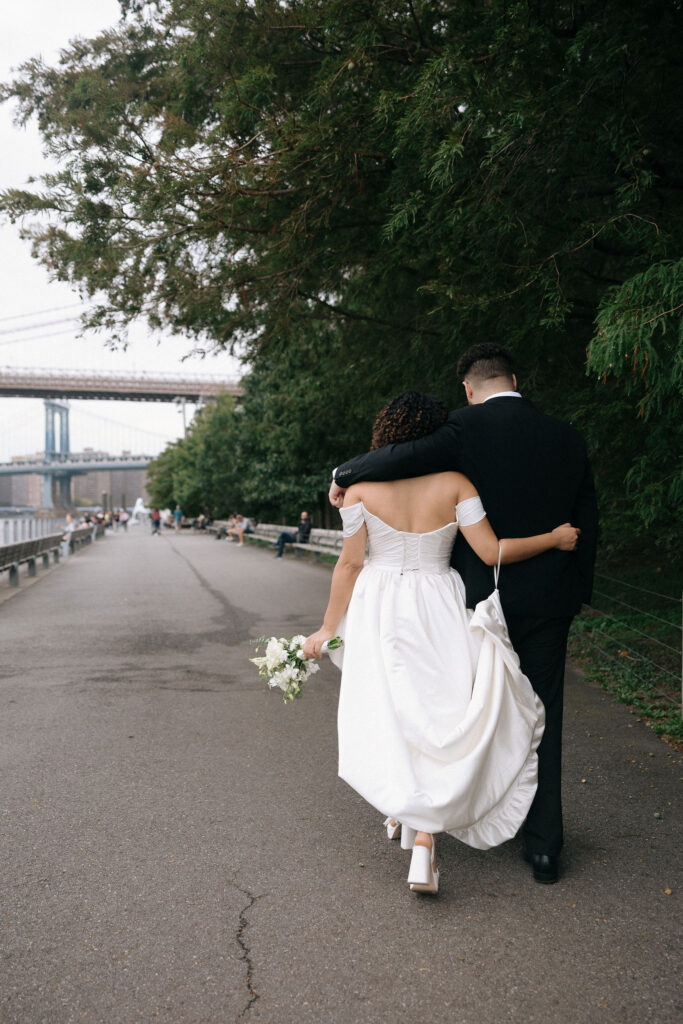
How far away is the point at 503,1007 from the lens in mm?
2619

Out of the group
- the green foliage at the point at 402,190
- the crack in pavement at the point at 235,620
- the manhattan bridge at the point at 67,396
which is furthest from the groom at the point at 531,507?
the manhattan bridge at the point at 67,396

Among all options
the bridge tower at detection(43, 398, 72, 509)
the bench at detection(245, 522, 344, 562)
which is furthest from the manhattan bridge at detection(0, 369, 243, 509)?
the bench at detection(245, 522, 344, 562)

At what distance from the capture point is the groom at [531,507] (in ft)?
11.9

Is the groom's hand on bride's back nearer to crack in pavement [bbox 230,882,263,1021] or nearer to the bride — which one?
the bride

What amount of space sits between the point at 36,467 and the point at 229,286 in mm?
82910

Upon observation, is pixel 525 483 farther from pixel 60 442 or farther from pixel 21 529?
pixel 60 442

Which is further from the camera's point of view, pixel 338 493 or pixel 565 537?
pixel 338 493

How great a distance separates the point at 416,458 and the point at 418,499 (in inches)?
7.5

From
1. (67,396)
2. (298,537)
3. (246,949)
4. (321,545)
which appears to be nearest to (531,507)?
(246,949)

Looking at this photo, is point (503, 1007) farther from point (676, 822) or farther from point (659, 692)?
point (659, 692)

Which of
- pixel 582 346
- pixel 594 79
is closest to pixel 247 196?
pixel 594 79

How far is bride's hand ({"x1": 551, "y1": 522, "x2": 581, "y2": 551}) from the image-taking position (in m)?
3.62

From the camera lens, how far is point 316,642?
3902mm

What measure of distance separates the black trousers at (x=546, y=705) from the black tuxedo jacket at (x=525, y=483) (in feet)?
0.28
